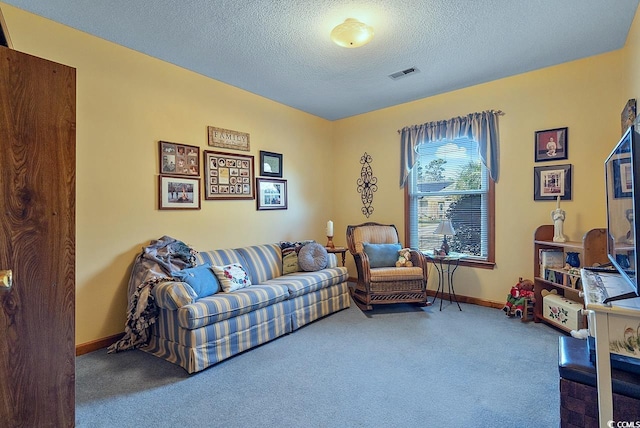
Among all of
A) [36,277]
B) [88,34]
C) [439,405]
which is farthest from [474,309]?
[88,34]

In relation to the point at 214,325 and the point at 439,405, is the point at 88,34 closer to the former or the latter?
the point at 214,325

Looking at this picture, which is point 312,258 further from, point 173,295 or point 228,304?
point 173,295

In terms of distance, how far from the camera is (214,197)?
3.57 metres

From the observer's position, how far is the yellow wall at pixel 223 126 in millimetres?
2666

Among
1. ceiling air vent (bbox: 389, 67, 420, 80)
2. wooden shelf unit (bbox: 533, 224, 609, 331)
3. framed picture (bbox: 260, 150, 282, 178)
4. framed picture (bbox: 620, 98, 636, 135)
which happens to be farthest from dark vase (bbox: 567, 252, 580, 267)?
framed picture (bbox: 260, 150, 282, 178)

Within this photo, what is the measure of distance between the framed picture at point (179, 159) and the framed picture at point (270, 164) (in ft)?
2.92

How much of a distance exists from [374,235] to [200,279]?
7.62ft

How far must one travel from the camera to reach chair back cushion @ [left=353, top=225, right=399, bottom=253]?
421cm

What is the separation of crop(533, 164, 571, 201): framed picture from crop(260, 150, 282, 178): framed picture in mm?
2991

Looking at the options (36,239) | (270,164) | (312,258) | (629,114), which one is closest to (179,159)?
(270,164)

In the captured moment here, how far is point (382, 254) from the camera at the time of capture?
393cm

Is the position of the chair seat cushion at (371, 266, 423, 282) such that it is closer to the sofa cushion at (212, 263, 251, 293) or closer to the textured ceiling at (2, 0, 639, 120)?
the sofa cushion at (212, 263, 251, 293)

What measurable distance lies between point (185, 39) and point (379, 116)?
111 inches

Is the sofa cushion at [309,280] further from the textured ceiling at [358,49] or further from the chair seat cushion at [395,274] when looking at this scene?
the textured ceiling at [358,49]
